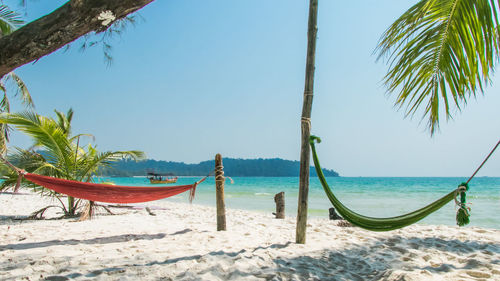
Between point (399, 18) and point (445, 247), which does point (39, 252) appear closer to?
point (445, 247)

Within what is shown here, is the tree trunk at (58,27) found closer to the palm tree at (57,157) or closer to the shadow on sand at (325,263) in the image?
the shadow on sand at (325,263)

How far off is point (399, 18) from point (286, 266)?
2064 mm

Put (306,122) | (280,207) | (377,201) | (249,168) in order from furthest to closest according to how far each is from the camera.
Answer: (249,168)
(377,201)
(280,207)
(306,122)

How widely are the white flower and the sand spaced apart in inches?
49.9

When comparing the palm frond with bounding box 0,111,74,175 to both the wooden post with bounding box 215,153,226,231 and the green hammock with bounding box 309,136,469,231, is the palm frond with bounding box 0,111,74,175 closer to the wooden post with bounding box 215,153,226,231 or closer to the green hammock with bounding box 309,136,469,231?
the wooden post with bounding box 215,153,226,231

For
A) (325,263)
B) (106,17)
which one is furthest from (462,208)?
(106,17)

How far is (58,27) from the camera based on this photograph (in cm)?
111

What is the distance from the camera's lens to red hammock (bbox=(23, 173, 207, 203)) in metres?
2.64

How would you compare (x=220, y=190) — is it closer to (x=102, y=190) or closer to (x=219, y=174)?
(x=219, y=174)

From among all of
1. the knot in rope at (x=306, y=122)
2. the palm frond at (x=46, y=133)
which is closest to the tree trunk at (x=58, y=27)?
the knot in rope at (x=306, y=122)

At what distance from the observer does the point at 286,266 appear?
1922 mm

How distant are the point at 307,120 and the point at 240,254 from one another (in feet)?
3.82

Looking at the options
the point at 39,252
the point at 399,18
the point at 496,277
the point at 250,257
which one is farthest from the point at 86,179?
the point at 496,277

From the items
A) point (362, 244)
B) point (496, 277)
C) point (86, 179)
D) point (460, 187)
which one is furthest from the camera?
point (86, 179)
